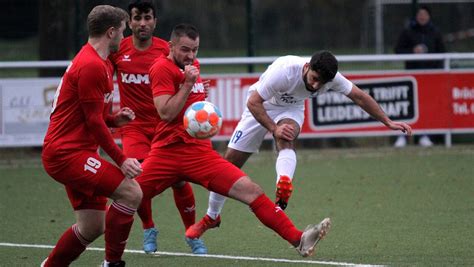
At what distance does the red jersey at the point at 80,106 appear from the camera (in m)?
6.95

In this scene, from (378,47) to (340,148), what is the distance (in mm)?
3877

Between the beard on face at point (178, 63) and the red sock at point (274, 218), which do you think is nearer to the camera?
the red sock at point (274, 218)

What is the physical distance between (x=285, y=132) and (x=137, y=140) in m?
1.34

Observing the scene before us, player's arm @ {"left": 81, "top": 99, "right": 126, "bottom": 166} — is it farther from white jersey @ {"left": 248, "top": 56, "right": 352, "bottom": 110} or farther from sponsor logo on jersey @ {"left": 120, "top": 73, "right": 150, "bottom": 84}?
white jersey @ {"left": 248, "top": 56, "right": 352, "bottom": 110}

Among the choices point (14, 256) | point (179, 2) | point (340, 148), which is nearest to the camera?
point (14, 256)

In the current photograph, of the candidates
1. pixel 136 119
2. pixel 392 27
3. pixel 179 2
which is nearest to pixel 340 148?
pixel 392 27

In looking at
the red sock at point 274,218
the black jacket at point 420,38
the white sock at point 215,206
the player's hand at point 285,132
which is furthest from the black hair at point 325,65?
the black jacket at point 420,38

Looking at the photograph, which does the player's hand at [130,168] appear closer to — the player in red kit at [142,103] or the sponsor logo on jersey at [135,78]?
the player in red kit at [142,103]

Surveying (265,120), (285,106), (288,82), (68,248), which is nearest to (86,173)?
(68,248)

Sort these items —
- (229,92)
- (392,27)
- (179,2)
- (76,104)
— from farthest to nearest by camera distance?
1. (179,2)
2. (392,27)
3. (229,92)
4. (76,104)

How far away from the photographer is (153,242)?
8.80 m

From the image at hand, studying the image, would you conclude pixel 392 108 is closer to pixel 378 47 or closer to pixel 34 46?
pixel 378 47

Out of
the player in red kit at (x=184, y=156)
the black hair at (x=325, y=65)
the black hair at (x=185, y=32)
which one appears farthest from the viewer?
the black hair at (x=325, y=65)

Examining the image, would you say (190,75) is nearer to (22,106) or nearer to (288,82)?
(288,82)
